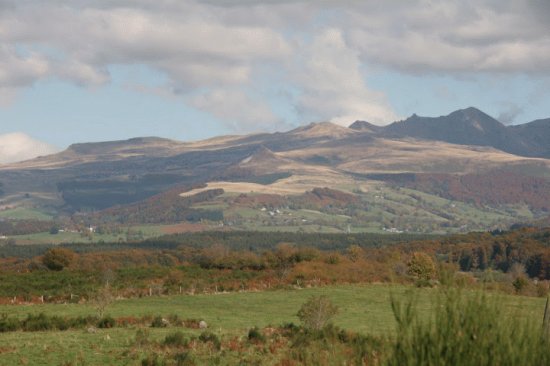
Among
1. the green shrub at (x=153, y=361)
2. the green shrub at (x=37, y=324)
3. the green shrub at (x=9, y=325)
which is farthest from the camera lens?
the green shrub at (x=37, y=324)

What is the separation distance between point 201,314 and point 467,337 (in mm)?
43053

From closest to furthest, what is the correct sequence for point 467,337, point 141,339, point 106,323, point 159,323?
1. point 467,337
2. point 141,339
3. point 106,323
4. point 159,323

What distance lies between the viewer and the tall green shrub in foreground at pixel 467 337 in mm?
12445

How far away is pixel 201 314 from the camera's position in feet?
179

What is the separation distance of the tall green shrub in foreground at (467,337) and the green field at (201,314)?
0.35 m

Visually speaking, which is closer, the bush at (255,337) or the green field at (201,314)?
the green field at (201,314)

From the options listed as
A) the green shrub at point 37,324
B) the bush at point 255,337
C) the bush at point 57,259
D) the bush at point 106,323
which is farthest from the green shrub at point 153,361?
the bush at point 57,259

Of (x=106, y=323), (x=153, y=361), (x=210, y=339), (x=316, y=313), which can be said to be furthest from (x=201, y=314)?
(x=153, y=361)

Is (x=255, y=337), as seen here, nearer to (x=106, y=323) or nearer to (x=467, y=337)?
(x=106, y=323)

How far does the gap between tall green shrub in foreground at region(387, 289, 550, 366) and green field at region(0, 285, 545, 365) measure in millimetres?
348

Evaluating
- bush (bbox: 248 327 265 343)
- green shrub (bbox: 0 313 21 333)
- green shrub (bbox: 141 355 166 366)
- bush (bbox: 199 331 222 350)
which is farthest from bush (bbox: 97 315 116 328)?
green shrub (bbox: 141 355 166 366)

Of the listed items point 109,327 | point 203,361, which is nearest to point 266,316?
point 109,327

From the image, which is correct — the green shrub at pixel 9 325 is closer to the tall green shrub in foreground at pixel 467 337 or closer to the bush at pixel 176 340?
the bush at pixel 176 340

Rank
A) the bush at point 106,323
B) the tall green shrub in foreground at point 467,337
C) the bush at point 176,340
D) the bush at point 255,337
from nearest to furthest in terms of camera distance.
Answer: the tall green shrub in foreground at point 467,337 → the bush at point 176,340 → the bush at point 255,337 → the bush at point 106,323
